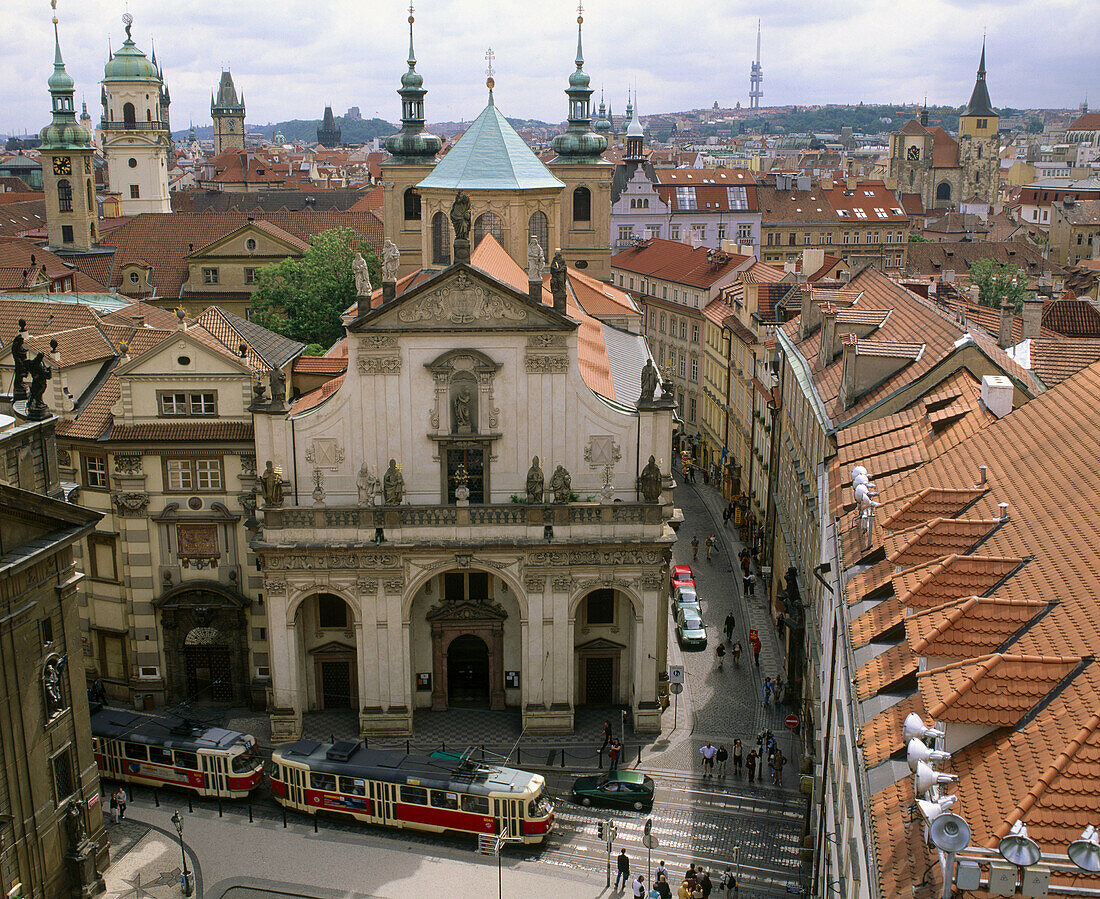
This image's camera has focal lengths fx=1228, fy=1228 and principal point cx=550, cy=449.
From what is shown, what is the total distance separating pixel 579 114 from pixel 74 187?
53.3m

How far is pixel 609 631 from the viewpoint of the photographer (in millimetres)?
48281

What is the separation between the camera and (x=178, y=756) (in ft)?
136

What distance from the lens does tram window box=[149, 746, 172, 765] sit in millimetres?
41312

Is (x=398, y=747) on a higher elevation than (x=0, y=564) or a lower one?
lower

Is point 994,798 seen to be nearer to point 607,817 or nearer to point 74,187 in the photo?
point 607,817

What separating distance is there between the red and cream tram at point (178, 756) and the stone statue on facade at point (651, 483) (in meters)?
16.4

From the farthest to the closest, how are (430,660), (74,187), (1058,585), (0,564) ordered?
1. (74,187)
2. (430,660)
3. (0,564)
4. (1058,585)

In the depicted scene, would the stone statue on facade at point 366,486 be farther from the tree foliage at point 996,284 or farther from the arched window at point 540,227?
the tree foliage at point 996,284

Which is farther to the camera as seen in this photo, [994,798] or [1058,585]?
[1058,585]

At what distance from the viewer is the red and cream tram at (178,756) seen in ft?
135

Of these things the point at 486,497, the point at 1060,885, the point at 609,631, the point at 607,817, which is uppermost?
the point at 1060,885

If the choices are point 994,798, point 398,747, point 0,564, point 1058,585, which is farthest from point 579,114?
point 994,798

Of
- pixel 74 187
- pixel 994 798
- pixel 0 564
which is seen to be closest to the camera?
pixel 994 798

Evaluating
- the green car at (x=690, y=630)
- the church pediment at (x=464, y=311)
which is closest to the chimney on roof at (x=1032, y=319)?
the green car at (x=690, y=630)
